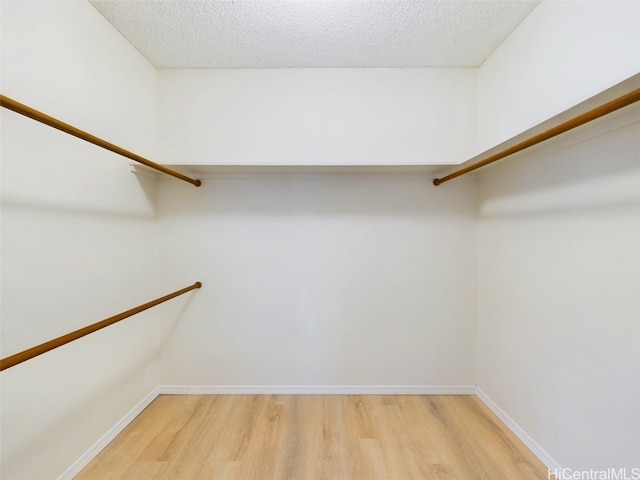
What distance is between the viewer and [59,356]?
120cm

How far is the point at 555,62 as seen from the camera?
125 cm

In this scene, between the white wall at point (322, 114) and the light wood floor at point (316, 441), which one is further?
the white wall at point (322, 114)

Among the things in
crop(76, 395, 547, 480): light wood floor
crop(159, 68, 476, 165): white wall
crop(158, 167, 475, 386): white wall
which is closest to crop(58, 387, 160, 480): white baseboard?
crop(76, 395, 547, 480): light wood floor

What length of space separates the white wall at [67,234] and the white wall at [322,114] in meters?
0.33

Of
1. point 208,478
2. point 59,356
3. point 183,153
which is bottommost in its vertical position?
point 208,478

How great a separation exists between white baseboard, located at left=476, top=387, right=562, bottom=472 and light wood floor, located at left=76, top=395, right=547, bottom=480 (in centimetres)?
3

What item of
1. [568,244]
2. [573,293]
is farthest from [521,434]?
[568,244]

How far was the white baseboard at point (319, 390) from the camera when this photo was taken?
75.2 inches

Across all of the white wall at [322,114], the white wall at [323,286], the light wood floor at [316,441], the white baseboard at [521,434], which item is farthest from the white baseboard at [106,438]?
the white baseboard at [521,434]

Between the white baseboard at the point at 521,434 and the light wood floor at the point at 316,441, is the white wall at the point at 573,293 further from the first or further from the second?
the light wood floor at the point at 316,441

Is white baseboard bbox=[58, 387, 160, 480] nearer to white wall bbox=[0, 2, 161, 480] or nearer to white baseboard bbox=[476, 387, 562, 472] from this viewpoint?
white wall bbox=[0, 2, 161, 480]

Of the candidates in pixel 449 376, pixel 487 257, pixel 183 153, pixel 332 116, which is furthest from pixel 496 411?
pixel 183 153

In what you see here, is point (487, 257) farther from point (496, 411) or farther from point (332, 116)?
point (332, 116)

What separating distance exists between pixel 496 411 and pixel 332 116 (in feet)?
7.54
